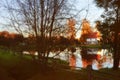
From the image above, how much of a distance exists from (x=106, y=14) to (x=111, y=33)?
1867 mm

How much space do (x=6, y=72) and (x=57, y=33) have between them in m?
5.36

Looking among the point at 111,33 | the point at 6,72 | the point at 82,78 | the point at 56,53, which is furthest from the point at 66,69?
the point at 111,33

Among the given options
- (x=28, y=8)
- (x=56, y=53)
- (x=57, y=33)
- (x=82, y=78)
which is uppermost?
(x=28, y=8)

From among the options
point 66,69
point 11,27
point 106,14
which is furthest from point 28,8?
point 106,14

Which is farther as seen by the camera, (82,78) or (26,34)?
(26,34)

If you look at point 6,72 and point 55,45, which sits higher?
point 55,45

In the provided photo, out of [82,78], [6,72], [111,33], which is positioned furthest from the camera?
[111,33]

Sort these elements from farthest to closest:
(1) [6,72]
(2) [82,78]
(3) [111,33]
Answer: (3) [111,33]
(1) [6,72]
(2) [82,78]

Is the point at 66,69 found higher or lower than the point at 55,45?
lower

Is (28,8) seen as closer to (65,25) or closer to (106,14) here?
(65,25)

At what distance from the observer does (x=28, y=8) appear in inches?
792

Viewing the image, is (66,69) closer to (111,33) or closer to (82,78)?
(82,78)

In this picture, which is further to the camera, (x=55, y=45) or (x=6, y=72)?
(x=6, y=72)

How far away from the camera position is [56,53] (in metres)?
20.2
